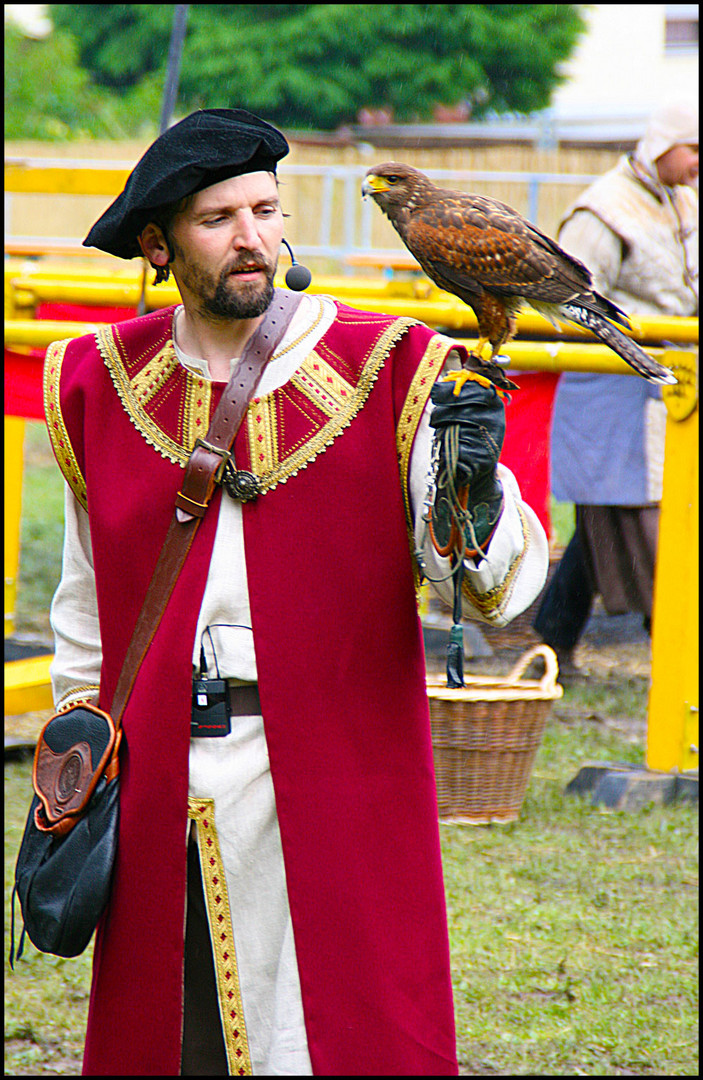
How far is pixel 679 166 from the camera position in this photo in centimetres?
522

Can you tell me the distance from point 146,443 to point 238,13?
29.1 metres

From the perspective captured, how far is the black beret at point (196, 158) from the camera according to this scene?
183 centimetres

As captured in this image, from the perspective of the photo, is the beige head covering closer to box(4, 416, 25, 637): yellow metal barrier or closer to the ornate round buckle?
box(4, 416, 25, 637): yellow metal barrier

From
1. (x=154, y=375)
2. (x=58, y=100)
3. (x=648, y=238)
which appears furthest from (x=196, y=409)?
(x=58, y=100)

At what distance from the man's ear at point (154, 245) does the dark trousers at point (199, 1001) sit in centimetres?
90

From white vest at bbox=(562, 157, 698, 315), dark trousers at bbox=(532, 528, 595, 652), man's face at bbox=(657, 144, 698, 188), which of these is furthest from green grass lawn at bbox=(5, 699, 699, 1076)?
man's face at bbox=(657, 144, 698, 188)

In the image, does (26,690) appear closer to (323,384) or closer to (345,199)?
(323,384)

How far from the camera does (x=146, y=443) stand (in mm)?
1997

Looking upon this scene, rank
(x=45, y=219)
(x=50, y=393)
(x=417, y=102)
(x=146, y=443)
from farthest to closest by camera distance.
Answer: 1. (x=417, y=102)
2. (x=45, y=219)
3. (x=50, y=393)
4. (x=146, y=443)

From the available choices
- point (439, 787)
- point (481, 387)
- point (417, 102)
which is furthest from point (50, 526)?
point (417, 102)

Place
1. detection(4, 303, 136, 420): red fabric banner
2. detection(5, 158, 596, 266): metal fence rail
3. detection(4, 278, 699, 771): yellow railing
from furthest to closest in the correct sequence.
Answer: detection(5, 158, 596, 266): metal fence rail
detection(4, 303, 136, 420): red fabric banner
detection(4, 278, 699, 771): yellow railing

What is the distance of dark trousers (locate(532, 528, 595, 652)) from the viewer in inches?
223

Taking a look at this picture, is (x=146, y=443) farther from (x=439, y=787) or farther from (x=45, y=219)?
(x=45, y=219)

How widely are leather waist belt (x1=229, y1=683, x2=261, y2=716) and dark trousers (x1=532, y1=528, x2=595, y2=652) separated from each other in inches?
152
